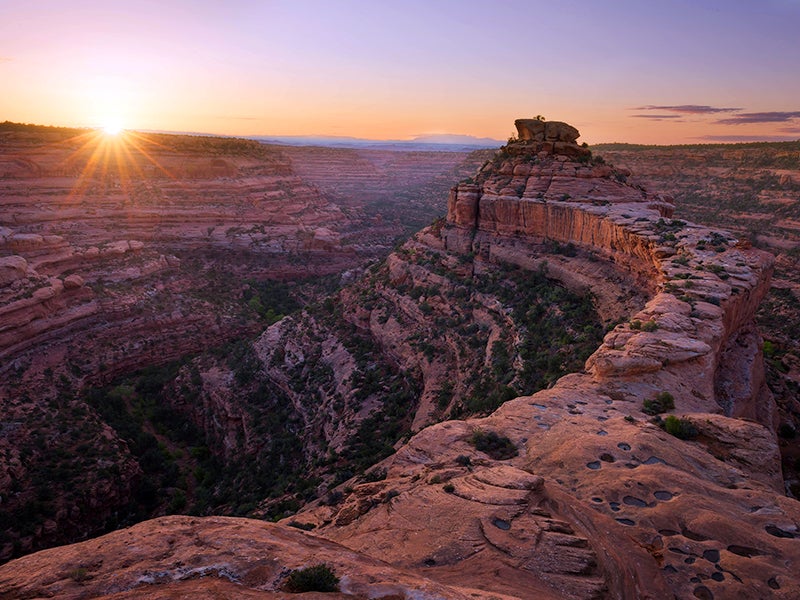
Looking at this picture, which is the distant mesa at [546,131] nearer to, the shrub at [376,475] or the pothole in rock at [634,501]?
the shrub at [376,475]

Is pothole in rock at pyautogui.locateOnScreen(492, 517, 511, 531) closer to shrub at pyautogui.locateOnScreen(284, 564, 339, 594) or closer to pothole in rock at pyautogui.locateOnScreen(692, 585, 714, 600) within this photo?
pothole in rock at pyautogui.locateOnScreen(692, 585, 714, 600)

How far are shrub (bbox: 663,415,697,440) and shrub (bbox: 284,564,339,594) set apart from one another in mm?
9214

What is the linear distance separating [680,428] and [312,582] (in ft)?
31.6

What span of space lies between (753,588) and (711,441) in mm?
4679

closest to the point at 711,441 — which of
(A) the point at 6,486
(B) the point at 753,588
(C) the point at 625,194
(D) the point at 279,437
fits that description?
(B) the point at 753,588

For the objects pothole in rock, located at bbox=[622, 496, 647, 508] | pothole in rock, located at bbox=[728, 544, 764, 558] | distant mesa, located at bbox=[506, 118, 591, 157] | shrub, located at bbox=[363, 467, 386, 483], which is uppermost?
distant mesa, located at bbox=[506, 118, 591, 157]

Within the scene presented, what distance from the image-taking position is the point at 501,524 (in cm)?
777

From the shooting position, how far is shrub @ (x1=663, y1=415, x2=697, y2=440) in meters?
11.1

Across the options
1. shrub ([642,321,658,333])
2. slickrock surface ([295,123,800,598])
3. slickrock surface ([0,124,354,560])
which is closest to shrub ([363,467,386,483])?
slickrock surface ([295,123,800,598])

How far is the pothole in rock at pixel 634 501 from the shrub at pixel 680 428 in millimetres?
3199

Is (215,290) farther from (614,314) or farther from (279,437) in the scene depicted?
(614,314)

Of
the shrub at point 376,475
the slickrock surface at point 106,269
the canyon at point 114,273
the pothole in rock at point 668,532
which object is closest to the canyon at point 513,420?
the pothole in rock at point 668,532

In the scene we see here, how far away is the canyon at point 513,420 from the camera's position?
6621 millimetres

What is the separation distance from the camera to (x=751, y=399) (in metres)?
16.4
